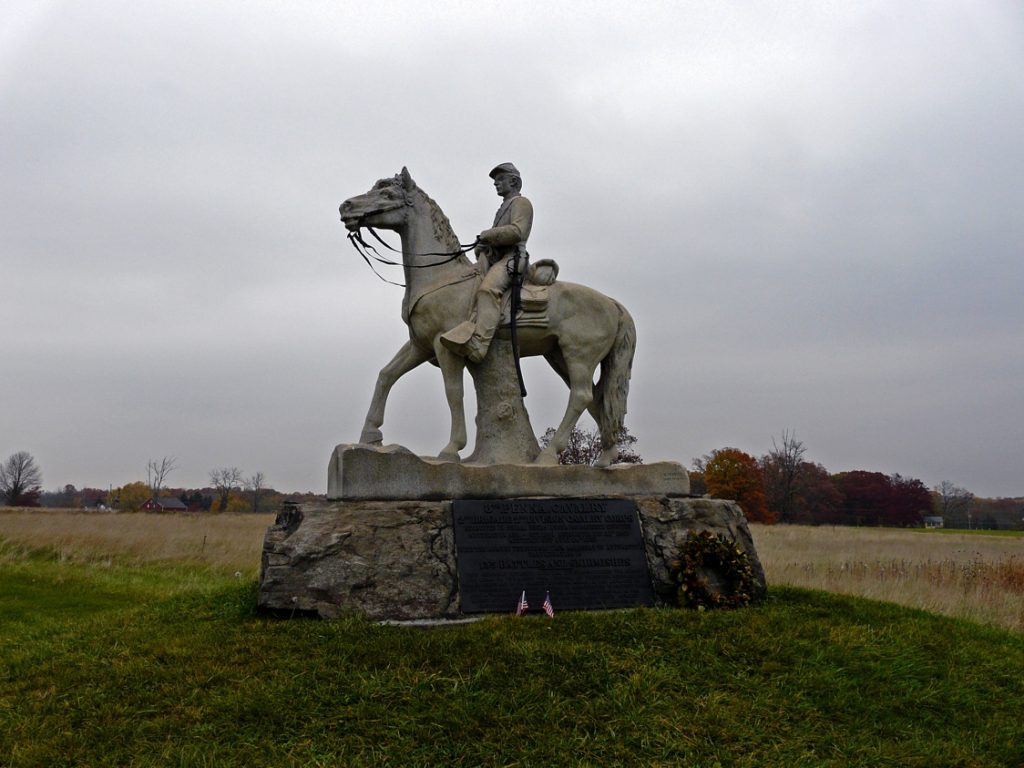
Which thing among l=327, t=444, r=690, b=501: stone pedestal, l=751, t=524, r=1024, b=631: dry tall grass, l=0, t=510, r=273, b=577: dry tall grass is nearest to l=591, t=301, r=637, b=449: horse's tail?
l=327, t=444, r=690, b=501: stone pedestal

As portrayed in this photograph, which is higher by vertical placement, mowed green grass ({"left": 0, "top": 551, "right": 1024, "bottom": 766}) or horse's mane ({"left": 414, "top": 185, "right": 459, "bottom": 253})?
horse's mane ({"left": 414, "top": 185, "right": 459, "bottom": 253})

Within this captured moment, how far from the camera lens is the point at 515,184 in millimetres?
7484

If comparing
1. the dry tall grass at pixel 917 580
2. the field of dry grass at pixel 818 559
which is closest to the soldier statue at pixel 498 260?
the dry tall grass at pixel 917 580

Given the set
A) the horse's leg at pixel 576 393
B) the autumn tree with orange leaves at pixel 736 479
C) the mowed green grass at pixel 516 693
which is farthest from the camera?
the autumn tree with orange leaves at pixel 736 479

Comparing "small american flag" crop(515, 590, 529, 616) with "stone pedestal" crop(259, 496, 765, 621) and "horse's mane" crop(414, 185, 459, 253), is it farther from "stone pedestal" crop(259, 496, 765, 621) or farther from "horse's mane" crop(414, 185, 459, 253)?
"horse's mane" crop(414, 185, 459, 253)

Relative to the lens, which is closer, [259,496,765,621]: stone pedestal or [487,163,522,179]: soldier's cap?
[259,496,765,621]: stone pedestal

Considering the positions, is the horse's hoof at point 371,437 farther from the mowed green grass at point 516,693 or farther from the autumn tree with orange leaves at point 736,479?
the autumn tree with orange leaves at point 736,479

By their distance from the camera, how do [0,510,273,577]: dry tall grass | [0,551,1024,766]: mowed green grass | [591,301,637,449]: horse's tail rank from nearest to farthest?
1. [0,551,1024,766]: mowed green grass
2. [591,301,637,449]: horse's tail
3. [0,510,273,577]: dry tall grass

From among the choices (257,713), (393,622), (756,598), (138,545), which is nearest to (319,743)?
(257,713)

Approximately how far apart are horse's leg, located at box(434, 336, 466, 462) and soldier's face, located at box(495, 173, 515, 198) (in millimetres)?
1636

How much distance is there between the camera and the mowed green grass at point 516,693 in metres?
3.90

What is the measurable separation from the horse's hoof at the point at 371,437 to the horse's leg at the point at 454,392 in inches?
21.0

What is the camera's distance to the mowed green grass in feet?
12.8

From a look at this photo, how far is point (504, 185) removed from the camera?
24.5ft
